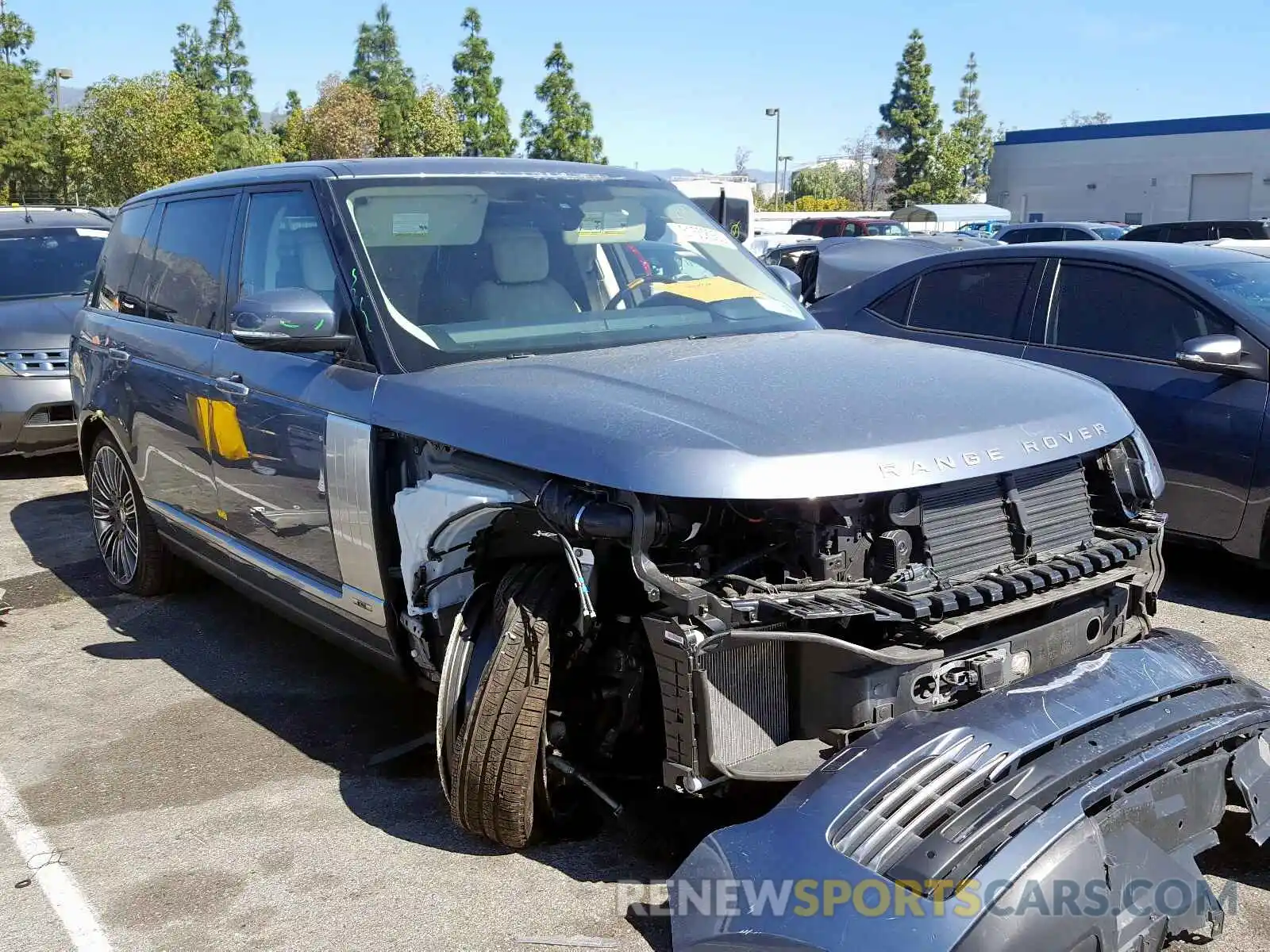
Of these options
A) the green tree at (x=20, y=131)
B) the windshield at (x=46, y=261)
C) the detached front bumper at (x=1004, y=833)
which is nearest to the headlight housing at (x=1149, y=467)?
the detached front bumper at (x=1004, y=833)

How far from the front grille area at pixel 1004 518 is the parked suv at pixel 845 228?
25608 millimetres

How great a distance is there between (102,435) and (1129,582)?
484 cm

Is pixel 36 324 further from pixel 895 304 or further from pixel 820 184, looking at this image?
pixel 820 184

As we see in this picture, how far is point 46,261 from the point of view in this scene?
Result: 988cm

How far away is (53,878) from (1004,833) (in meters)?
2.64

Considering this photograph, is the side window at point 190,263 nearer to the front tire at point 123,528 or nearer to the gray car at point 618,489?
the gray car at point 618,489

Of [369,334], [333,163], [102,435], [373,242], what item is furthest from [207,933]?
[102,435]

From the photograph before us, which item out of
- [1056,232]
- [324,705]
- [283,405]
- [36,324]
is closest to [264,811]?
[324,705]

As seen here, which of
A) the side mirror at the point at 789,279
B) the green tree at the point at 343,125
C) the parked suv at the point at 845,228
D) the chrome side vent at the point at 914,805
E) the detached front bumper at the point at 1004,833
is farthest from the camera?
the green tree at the point at 343,125

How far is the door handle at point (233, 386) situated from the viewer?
14.3ft

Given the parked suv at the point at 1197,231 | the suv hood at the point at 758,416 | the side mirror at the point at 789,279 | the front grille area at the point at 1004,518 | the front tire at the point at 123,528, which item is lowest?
the front tire at the point at 123,528

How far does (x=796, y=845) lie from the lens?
8.59ft

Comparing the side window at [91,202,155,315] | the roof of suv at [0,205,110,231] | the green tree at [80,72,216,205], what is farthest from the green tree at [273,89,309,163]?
the side window at [91,202,155,315]

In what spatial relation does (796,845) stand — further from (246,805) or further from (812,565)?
(246,805)
